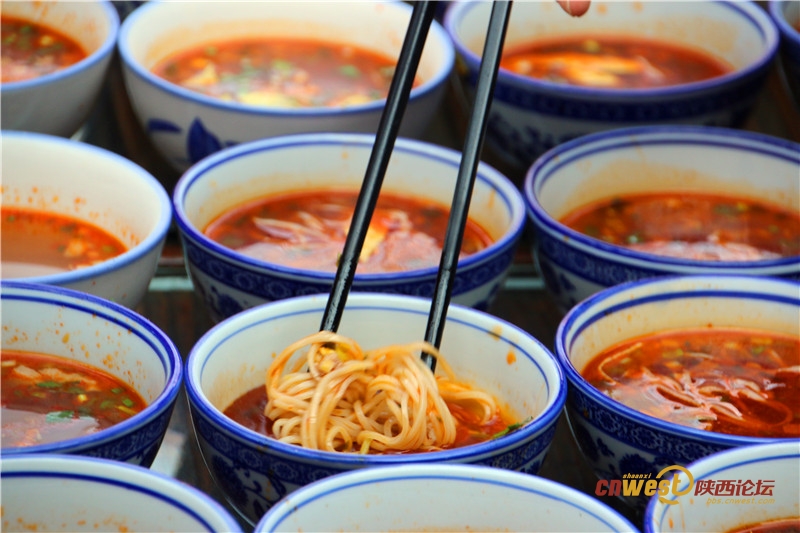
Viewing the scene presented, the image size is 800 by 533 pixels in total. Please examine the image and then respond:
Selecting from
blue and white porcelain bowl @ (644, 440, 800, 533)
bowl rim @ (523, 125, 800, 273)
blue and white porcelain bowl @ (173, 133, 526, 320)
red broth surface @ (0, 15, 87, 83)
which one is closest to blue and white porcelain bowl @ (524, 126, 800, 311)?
bowl rim @ (523, 125, 800, 273)

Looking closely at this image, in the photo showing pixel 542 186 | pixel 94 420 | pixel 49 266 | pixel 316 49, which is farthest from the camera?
pixel 316 49

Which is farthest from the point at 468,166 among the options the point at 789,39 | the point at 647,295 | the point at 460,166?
the point at 789,39

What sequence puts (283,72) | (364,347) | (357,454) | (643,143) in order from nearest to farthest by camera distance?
(357,454)
(364,347)
(643,143)
(283,72)

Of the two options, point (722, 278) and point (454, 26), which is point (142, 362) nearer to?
point (722, 278)

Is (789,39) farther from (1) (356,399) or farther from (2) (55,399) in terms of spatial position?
A: (2) (55,399)

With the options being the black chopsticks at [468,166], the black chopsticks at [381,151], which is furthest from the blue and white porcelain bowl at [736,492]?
the black chopsticks at [381,151]

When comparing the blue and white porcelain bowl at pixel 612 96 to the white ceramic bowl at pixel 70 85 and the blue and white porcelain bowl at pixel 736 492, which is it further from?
the blue and white porcelain bowl at pixel 736 492

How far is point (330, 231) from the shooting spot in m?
2.54

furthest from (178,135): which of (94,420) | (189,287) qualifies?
(94,420)

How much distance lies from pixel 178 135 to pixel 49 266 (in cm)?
54

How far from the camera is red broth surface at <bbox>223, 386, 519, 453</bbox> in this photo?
6.30ft

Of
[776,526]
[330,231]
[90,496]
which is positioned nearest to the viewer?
[90,496]

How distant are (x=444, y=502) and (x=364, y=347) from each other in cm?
54

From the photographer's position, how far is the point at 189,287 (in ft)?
8.59
